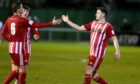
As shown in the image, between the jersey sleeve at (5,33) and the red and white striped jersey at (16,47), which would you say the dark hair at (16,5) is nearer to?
the jersey sleeve at (5,33)

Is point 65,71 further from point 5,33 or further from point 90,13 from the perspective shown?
point 90,13

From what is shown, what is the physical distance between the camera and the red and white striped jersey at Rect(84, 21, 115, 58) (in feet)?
54.3

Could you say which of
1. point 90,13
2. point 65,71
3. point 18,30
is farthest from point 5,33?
point 90,13

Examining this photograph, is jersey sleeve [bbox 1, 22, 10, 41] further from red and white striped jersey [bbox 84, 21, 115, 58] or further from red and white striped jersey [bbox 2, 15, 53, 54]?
red and white striped jersey [bbox 84, 21, 115, 58]

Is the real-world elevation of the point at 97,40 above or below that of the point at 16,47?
above

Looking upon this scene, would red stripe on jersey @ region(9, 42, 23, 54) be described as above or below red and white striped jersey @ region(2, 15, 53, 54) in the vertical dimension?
below

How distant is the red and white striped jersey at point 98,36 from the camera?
16562mm

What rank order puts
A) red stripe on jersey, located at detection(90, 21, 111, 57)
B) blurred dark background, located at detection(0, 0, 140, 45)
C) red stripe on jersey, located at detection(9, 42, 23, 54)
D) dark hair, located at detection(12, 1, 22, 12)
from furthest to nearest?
blurred dark background, located at detection(0, 0, 140, 45)
red stripe on jersey, located at detection(90, 21, 111, 57)
red stripe on jersey, located at detection(9, 42, 23, 54)
dark hair, located at detection(12, 1, 22, 12)

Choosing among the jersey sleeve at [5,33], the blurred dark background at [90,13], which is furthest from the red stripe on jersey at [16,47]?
the blurred dark background at [90,13]

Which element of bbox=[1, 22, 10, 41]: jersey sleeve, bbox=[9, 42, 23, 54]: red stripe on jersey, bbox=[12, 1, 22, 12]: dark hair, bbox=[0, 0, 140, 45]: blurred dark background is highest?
bbox=[12, 1, 22, 12]: dark hair

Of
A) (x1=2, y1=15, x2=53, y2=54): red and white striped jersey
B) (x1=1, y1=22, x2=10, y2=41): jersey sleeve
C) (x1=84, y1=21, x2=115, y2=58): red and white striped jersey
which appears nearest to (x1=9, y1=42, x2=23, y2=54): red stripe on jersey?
(x1=2, y1=15, x2=53, y2=54): red and white striped jersey

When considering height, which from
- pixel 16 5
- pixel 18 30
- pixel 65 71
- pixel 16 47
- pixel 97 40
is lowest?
pixel 65 71

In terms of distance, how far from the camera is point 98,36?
16562mm

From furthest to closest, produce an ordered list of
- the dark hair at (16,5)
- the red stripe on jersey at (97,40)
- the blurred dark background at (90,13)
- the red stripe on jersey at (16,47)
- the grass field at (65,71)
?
the blurred dark background at (90,13), the grass field at (65,71), the red stripe on jersey at (97,40), the red stripe on jersey at (16,47), the dark hair at (16,5)
